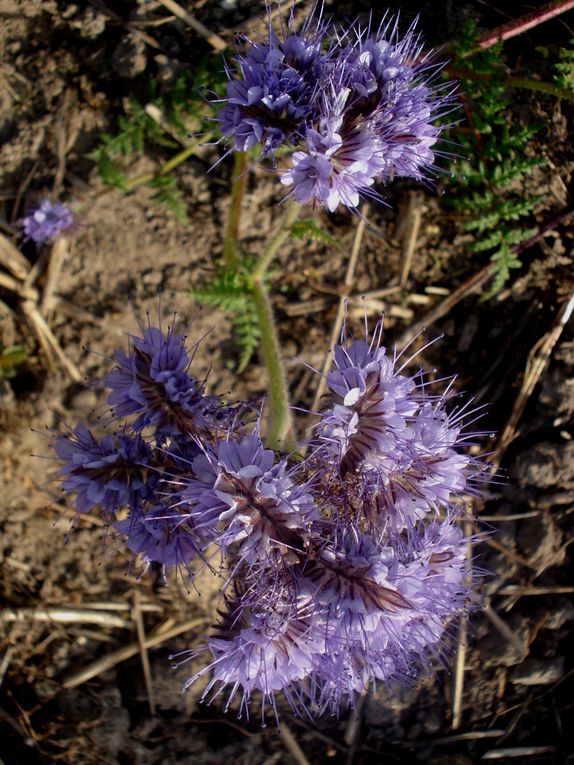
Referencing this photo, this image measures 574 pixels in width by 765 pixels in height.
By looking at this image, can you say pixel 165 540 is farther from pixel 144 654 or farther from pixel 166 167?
pixel 166 167

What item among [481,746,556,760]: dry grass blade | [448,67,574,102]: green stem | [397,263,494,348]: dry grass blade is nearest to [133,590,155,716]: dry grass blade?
[481,746,556,760]: dry grass blade

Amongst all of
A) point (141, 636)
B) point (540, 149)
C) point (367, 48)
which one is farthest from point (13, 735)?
point (540, 149)

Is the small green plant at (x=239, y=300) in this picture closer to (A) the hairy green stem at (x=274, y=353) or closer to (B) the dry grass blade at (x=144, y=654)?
(A) the hairy green stem at (x=274, y=353)

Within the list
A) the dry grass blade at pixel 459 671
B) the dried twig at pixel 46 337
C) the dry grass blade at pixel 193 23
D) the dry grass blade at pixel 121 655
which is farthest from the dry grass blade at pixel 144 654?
the dry grass blade at pixel 193 23

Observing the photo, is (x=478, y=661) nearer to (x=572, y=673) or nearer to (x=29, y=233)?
(x=572, y=673)

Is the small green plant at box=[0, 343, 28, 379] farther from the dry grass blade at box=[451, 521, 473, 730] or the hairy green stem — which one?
the dry grass blade at box=[451, 521, 473, 730]

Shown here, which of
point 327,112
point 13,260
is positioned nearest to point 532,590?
point 327,112
